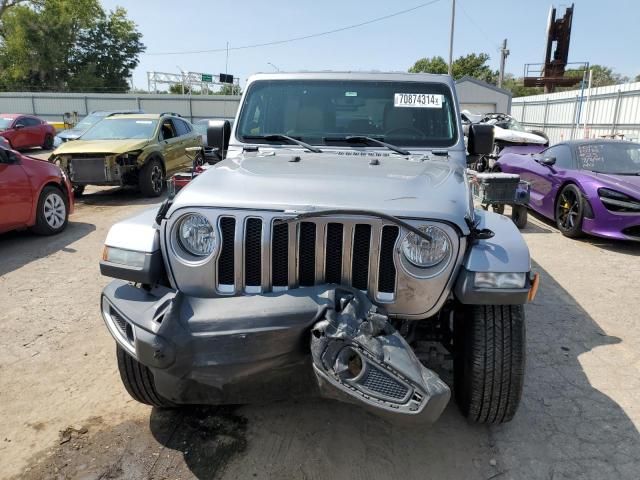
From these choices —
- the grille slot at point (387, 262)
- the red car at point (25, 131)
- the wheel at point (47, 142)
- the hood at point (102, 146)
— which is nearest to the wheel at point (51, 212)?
the hood at point (102, 146)

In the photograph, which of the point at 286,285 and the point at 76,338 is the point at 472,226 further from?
the point at 76,338

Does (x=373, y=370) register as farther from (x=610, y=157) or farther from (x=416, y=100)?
(x=610, y=157)

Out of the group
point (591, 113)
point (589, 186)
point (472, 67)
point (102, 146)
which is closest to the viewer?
point (589, 186)

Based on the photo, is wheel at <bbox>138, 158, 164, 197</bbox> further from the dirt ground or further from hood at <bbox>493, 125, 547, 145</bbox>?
hood at <bbox>493, 125, 547, 145</bbox>

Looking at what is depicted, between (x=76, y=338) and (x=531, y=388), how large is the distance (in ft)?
11.0

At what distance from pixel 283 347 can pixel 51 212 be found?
6.24 metres

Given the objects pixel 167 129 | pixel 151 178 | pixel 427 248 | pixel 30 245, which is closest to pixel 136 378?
pixel 427 248

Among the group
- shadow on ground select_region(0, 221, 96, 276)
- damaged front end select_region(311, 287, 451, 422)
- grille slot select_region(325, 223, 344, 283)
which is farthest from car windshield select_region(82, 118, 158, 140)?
damaged front end select_region(311, 287, 451, 422)

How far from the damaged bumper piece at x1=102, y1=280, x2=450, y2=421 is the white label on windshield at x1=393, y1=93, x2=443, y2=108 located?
213 cm

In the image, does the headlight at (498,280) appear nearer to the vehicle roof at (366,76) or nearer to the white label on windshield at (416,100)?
the white label on windshield at (416,100)

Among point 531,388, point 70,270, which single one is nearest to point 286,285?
point 531,388

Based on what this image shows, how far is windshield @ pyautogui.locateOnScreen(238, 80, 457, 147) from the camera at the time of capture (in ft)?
12.6

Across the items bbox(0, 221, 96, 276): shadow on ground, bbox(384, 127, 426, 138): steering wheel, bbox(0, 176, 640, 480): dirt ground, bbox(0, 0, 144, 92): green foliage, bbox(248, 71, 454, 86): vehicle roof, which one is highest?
bbox(0, 0, 144, 92): green foliage

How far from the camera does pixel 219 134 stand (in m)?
4.23
